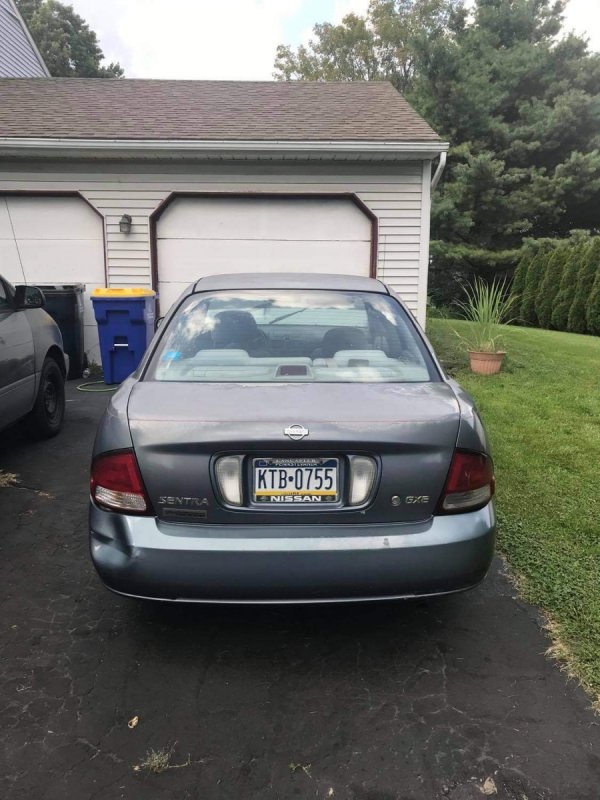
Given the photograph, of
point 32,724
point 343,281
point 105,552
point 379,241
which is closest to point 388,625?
point 105,552

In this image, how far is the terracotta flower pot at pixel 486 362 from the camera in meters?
7.98

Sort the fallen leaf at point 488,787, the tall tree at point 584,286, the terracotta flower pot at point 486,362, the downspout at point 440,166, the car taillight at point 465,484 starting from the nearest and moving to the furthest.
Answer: the fallen leaf at point 488,787 < the car taillight at point 465,484 < the terracotta flower pot at point 486,362 < the downspout at point 440,166 < the tall tree at point 584,286

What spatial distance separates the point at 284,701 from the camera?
2.23 meters

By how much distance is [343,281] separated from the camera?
3.51 metres

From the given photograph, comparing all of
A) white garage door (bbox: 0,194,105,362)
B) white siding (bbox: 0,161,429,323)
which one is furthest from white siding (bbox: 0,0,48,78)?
white siding (bbox: 0,161,429,323)

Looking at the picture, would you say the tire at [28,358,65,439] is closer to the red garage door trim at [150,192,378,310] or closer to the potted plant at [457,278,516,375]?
the red garage door trim at [150,192,378,310]

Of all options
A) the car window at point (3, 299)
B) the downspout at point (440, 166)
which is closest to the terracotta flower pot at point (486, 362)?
the downspout at point (440, 166)

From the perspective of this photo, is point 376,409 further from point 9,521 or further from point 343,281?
point 9,521

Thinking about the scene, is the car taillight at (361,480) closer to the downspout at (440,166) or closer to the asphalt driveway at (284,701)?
the asphalt driveway at (284,701)

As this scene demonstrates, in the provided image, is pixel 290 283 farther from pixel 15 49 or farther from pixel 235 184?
pixel 15 49

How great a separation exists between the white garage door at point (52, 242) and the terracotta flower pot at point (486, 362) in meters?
5.33

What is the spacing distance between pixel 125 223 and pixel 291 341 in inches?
249

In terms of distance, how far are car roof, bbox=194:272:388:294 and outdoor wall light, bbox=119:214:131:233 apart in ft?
18.0

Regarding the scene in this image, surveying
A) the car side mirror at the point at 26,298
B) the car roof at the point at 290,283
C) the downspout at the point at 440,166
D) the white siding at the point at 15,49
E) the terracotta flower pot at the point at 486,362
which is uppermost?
the white siding at the point at 15,49
